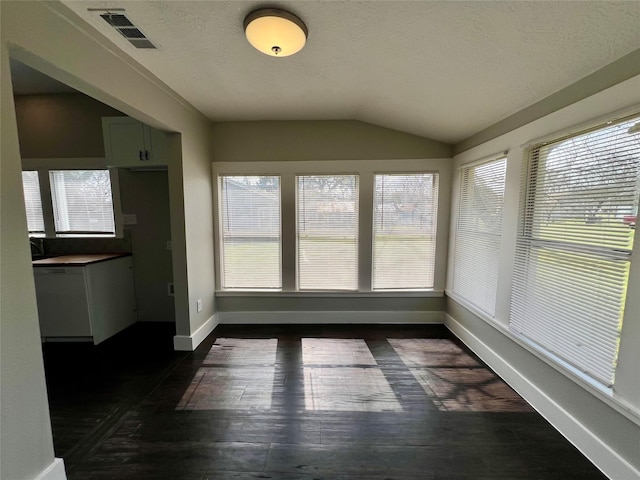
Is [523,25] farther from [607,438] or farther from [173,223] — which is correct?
[173,223]

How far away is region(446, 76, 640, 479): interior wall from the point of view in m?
1.32

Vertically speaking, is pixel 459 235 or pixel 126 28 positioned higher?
pixel 126 28

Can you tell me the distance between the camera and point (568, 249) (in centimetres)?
167

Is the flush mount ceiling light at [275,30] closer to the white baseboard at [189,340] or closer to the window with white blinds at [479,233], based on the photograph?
the window with white blinds at [479,233]

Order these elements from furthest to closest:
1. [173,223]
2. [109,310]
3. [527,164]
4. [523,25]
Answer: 1. [109,310]
2. [173,223]
3. [527,164]
4. [523,25]

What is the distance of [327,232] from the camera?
3.22 m

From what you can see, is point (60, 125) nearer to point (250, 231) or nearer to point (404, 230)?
point (250, 231)

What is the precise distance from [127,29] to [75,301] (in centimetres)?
259

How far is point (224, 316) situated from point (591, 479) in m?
3.30

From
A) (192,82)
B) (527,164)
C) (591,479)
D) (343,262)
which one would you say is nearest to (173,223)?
(192,82)

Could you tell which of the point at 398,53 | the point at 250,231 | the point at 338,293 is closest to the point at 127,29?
the point at 398,53

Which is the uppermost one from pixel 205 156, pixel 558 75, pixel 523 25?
pixel 523 25

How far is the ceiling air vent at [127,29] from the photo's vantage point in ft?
4.57

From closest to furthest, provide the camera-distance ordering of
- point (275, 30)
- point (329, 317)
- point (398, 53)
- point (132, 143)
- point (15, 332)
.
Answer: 1. point (15, 332)
2. point (275, 30)
3. point (398, 53)
4. point (132, 143)
5. point (329, 317)
